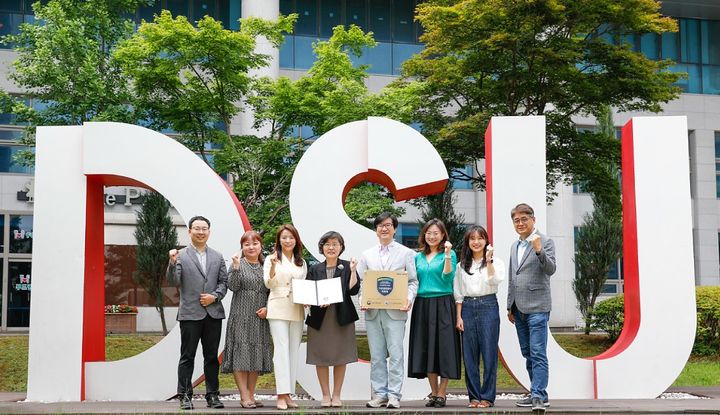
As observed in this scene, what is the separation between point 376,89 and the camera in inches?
970

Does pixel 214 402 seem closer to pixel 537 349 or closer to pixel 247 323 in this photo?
pixel 247 323

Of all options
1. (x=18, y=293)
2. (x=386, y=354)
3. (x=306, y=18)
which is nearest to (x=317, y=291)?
(x=386, y=354)

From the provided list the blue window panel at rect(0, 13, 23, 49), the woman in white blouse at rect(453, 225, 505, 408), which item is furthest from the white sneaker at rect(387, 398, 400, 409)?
the blue window panel at rect(0, 13, 23, 49)

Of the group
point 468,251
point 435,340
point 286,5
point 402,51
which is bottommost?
point 435,340

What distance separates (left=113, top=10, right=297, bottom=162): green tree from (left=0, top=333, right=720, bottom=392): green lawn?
3941 mm

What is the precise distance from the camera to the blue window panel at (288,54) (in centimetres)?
2442

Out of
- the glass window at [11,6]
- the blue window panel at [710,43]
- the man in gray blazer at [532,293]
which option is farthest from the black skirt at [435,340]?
the blue window panel at [710,43]

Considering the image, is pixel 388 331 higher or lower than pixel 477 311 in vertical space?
lower

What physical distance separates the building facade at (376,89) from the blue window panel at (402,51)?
3cm

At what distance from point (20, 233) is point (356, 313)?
59.6ft

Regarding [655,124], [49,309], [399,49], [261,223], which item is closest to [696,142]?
[399,49]

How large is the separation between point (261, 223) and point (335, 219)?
660 cm

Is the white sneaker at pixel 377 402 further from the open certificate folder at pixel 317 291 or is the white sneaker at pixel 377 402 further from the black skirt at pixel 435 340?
the open certificate folder at pixel 317 291

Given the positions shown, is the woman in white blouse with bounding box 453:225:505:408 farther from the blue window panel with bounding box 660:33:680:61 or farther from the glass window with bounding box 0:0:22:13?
the blue window panel with bounding box 660:33:680:61
